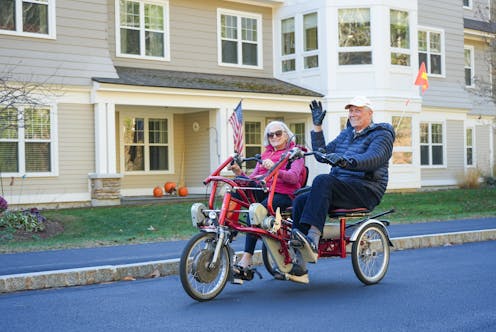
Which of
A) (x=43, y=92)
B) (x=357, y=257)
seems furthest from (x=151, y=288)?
(x=43, y=92)

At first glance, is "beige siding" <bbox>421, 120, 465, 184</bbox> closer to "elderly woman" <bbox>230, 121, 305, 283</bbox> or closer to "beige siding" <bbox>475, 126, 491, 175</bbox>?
"beige siding" <bbox>475, 126, 491, 175</bbox>

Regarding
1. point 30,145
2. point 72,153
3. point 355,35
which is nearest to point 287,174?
point 30,145

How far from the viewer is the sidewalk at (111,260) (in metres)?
7.80

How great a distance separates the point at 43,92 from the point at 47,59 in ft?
3.33

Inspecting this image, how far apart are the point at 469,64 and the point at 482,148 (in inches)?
153

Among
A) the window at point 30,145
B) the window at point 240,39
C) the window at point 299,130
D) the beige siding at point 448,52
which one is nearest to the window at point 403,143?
the beige siding at point 448,52

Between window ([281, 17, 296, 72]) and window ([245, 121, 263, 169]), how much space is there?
7.57 ft

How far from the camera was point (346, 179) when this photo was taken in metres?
7.38

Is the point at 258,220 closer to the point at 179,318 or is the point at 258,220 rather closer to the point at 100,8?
the point at 179,318

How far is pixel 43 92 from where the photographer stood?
1825cm

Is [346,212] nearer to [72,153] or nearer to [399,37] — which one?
[72,153]

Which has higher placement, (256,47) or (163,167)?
(256,47)

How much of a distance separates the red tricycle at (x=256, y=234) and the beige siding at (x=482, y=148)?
2512 cm

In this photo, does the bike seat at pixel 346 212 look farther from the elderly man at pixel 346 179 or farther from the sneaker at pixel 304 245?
the sneaker at pixel 304 245
